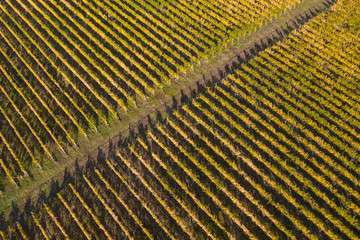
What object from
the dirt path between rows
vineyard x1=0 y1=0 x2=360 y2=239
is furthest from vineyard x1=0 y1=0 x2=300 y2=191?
the dirt path between rows

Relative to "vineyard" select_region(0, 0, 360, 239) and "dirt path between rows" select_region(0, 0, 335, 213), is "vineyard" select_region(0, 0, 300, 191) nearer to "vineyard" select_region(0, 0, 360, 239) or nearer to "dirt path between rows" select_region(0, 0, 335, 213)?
"vineyard" select_region(0, 0, 360, 239)

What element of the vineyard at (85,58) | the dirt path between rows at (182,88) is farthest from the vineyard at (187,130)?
the dirt path between rows at (182,88)

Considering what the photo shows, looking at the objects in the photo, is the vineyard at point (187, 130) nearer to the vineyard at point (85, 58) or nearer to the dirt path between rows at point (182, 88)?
the vineyard at point (85, 58)

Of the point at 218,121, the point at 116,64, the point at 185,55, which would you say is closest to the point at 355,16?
the point at 185,55

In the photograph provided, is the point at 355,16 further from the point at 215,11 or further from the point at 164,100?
the point at 164,100

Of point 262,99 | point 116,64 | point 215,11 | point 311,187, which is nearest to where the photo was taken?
point 311,187

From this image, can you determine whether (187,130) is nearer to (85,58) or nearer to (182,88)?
(182,88)

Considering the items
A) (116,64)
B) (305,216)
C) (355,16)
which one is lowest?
(305,216)
